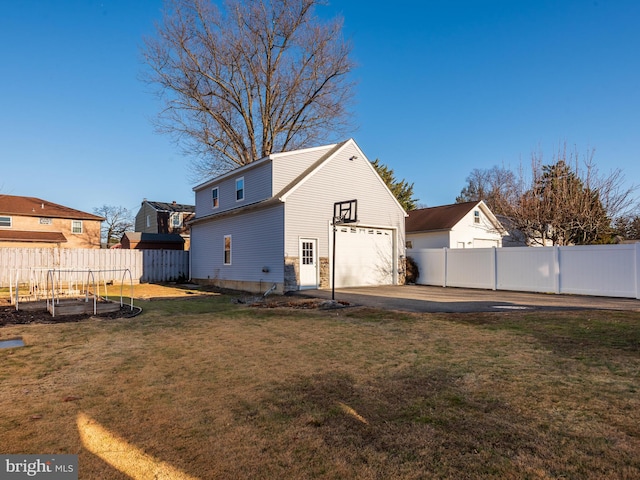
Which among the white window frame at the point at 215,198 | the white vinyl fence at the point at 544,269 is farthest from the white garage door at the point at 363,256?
the white window frame at the point at 215,198

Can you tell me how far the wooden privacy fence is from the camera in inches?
774

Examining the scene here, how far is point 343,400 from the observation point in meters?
4.03

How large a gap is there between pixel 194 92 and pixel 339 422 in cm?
2500

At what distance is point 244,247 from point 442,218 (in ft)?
48.0

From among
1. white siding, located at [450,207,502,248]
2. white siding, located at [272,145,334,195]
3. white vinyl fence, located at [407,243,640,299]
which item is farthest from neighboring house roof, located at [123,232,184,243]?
white vinyl fence, located at [407,243,640,299]

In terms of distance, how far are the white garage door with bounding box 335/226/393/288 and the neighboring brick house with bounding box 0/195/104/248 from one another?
76.3 feet

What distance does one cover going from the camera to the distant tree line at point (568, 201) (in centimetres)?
1878

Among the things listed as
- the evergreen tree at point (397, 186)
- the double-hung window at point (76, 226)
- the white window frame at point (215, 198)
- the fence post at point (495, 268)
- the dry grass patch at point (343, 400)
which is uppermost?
the evergreen tree at point (397, 186)

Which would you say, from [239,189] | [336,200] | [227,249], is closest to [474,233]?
[336,200]

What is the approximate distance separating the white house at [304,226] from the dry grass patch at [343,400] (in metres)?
8.49

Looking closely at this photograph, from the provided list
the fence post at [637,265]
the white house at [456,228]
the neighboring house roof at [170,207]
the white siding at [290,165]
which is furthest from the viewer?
the neighboring house roof at [170,207]

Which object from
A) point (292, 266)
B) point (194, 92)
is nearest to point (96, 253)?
point (194, 92)

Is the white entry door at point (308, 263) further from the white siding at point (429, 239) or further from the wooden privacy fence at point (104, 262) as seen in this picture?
the white siding at point (429, 239)

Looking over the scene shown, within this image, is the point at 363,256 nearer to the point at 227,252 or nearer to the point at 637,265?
the point at 227,252
